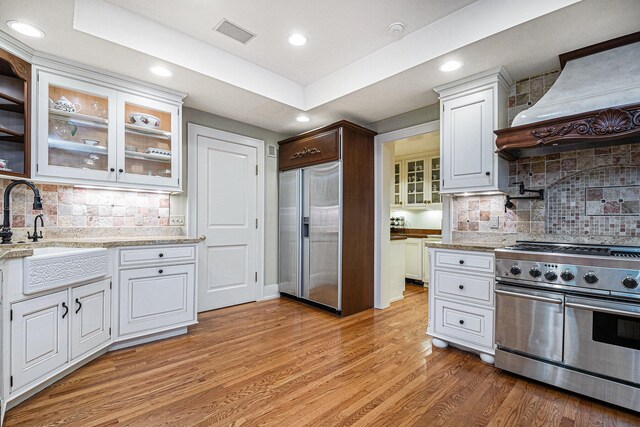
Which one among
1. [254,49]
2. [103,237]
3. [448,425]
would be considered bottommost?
[448,425]

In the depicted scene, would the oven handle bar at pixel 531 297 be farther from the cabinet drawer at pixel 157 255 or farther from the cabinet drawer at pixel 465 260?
the cabinet drawer at pixel 157 255

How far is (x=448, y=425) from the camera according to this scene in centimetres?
166

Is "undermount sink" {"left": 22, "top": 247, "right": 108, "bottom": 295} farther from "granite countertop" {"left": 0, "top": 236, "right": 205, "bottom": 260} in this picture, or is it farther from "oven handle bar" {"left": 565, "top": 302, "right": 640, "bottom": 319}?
"oven handle bar" {"left": 565, "top": 302, "right": 640, "bottom": 319}

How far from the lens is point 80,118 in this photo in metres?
2.58

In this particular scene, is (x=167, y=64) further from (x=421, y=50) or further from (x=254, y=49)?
(x=421, y=50)

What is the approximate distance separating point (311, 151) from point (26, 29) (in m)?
2.63

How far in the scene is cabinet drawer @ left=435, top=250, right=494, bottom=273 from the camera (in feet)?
7.88

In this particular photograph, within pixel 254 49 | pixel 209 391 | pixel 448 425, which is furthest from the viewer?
pixel 254 49

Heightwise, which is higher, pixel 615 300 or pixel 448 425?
pixel 615 300

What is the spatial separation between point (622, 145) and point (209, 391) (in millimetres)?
3393

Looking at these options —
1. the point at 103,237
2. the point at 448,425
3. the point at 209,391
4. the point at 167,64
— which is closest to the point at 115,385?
the point at 209,391

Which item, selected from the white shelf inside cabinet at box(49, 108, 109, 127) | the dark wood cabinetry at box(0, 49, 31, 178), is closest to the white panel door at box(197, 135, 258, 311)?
the white shelf inside cabinet at box(49, 108, 109, 127)

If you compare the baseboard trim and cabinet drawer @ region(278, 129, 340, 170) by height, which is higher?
cabinet drawer @ region(278, 129, 340, 170)

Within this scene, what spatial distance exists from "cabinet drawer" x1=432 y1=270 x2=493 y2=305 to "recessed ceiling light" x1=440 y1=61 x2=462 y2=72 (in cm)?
173
